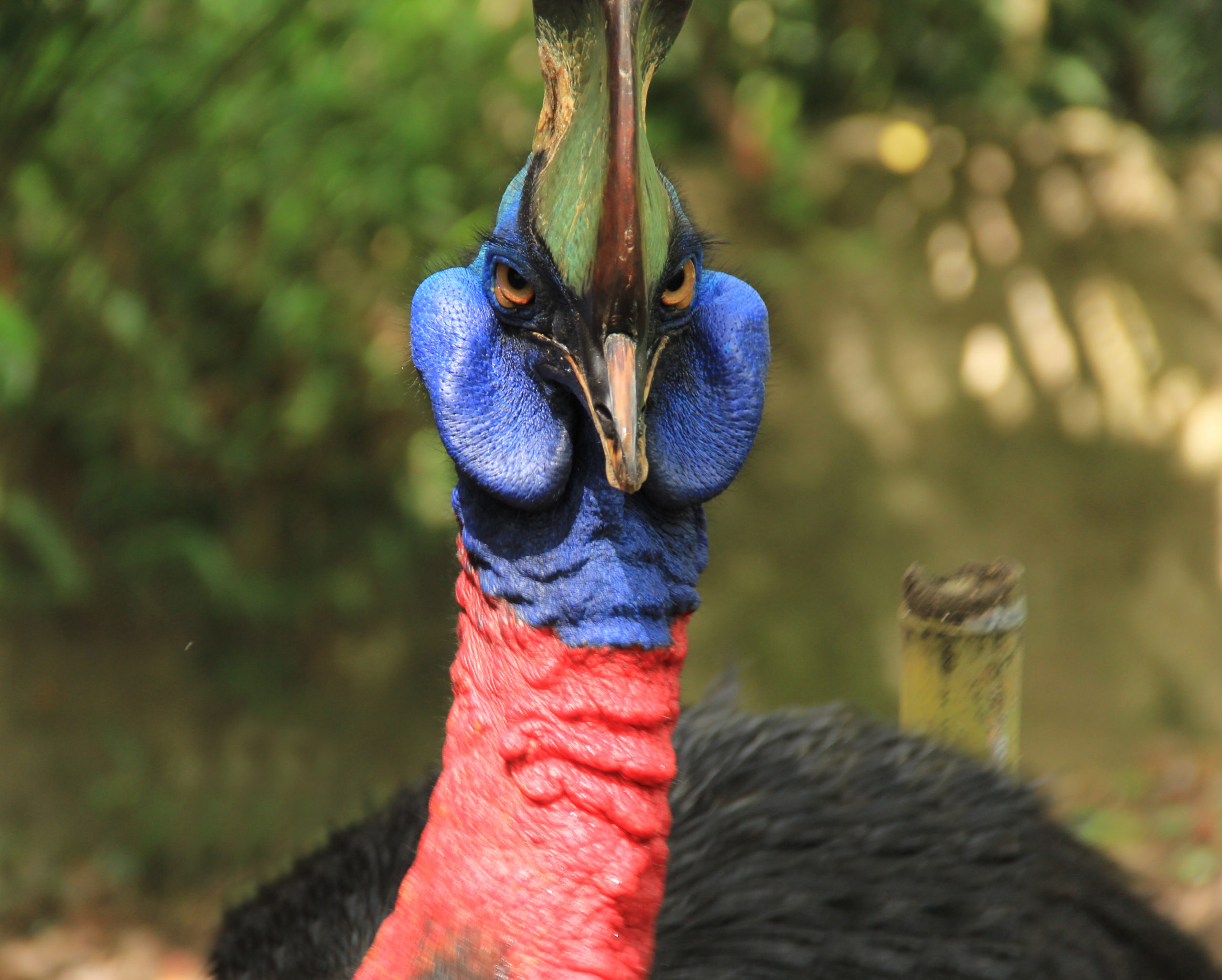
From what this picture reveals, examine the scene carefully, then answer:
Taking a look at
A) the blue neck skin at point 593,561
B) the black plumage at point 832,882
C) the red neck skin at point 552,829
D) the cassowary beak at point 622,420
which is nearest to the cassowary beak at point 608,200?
the cassowary beak at point 622,420

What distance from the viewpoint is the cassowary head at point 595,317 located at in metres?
1.04

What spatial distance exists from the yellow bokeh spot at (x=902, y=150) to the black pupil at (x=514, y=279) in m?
2.84

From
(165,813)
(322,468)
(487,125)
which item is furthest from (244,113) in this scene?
(165,813)

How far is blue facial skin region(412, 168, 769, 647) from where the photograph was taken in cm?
118

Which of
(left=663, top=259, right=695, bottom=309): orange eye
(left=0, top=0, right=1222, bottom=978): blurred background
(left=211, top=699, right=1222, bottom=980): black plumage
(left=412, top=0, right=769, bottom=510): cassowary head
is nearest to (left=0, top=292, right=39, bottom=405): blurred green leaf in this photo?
(left=0, top=0, right=1222, bottom=978): blurred background

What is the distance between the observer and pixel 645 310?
3.49 feet

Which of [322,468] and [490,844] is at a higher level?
[322,468]

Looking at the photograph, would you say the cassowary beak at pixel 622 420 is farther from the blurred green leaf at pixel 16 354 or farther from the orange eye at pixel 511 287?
the blurred green leaf at pixel 16 354

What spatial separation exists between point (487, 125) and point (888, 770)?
212 cm

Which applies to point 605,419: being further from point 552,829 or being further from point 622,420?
point 552,829

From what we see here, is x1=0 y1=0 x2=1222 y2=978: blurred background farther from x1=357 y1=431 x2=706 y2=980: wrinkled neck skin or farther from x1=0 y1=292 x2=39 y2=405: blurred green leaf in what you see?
x1=357 y1=431 x2=706 y2=980: wrinkled neck skin

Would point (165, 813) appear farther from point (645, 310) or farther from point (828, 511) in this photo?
point (645, 310)

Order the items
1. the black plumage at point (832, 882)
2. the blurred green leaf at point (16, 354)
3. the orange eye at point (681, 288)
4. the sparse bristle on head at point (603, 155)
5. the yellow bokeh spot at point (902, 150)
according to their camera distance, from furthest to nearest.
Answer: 1. the yellow bokeh spot at point (902, 150)
2. the blurred green leaf at point (16, 354)
3. the black plumage at point (832, 882)
4. the orange eye at point (681, 288)
5. the sparse bristle on head at point (603, 155)

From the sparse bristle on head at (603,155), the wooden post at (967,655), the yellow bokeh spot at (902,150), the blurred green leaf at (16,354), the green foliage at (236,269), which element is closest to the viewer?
the sparse bristle on head at (603,155)
